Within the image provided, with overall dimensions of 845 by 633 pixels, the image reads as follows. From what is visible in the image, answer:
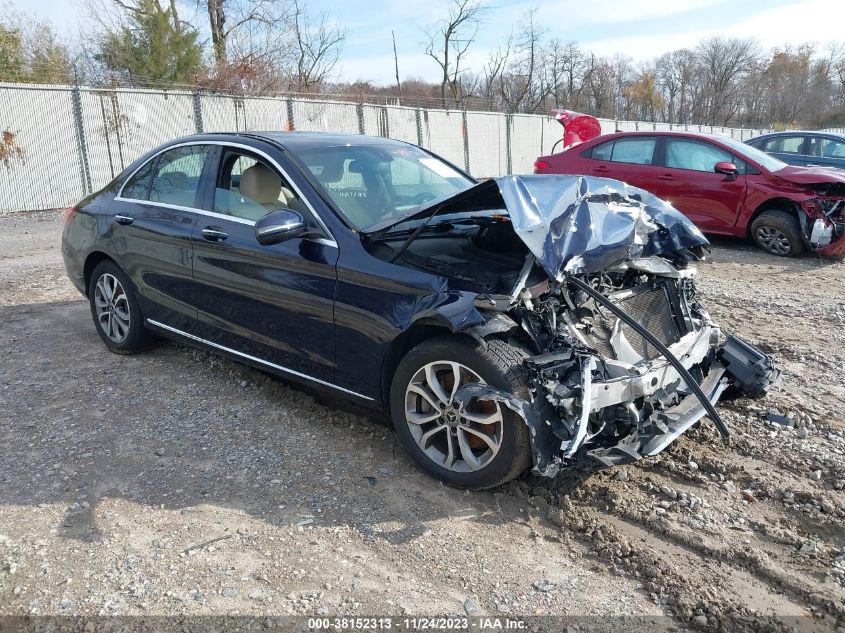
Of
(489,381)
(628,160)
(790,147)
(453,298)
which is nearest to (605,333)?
(489,381)

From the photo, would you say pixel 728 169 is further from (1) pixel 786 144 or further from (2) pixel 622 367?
(2) pixel 622 367

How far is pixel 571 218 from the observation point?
3.35m

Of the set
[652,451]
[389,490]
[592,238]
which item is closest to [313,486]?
[389,490]

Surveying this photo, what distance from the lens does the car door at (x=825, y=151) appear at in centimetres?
1281

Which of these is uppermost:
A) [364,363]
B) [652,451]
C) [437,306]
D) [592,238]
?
[592,238]

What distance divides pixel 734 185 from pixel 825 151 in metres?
5.62

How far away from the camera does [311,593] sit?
2701 millimetres

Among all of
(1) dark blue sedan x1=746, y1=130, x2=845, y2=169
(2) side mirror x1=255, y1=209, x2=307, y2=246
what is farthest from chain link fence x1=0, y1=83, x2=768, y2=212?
(2) side mirror x1=255, y1=209, x2=307, y2=246

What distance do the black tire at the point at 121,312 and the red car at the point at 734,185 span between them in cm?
724

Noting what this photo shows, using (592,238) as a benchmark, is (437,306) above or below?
below

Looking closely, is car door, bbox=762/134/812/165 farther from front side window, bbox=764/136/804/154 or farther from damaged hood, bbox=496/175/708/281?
damaged hood, bbox=496/175/708/281

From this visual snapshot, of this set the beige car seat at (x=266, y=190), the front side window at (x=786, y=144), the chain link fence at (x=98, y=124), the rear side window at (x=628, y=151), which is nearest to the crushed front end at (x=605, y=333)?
the beige car seat at (x=266, y=190)

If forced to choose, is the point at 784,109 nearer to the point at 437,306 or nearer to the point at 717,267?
the point at 717,267

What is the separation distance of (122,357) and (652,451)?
4108 mm
